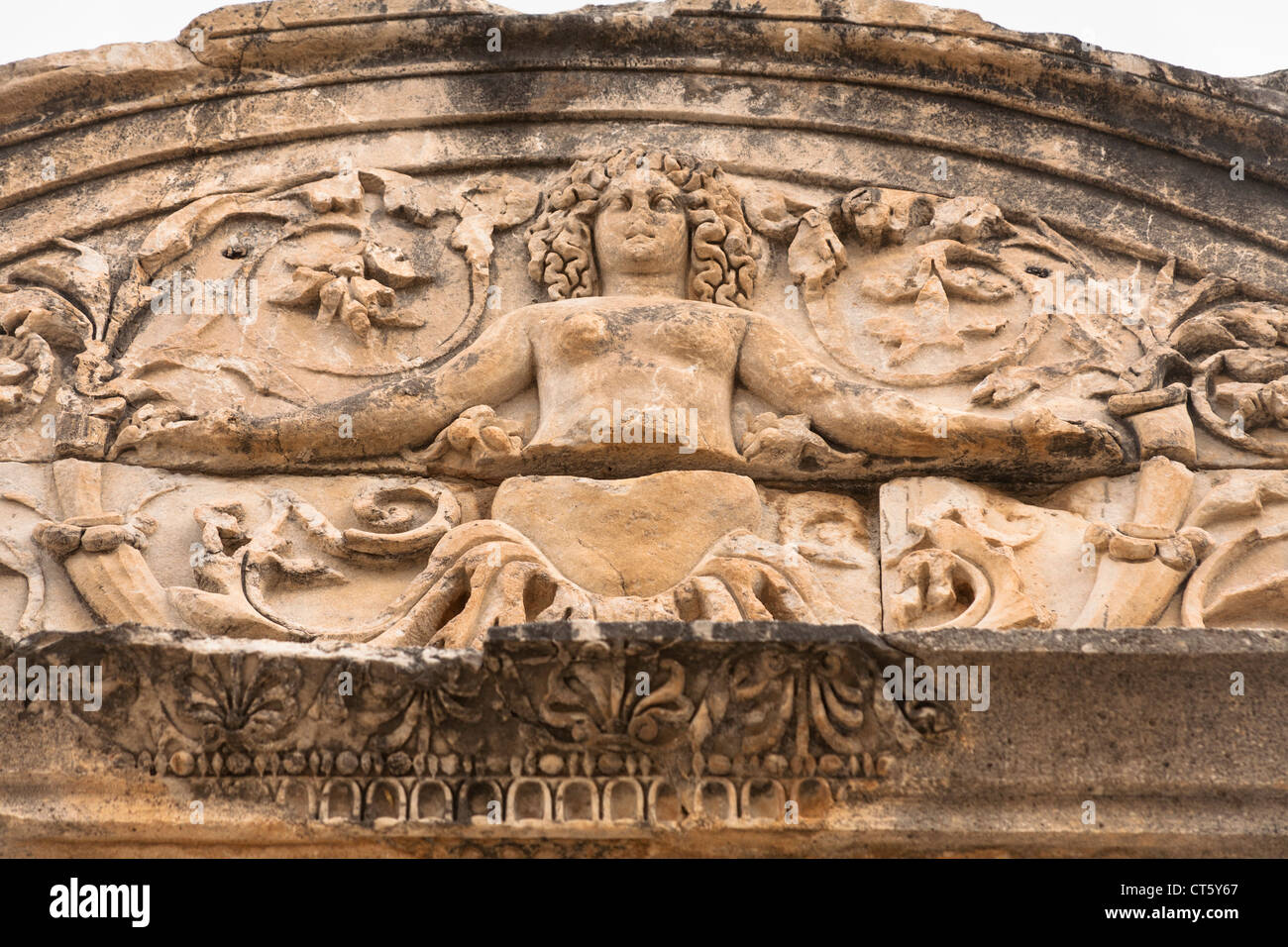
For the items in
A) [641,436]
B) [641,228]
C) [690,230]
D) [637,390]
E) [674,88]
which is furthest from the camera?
[674,88]

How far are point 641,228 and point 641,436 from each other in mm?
797

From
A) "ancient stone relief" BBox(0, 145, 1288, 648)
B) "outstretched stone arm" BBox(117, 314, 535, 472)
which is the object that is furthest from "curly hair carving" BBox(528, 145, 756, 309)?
"outstretched stone arm" BBox(117, 314, 535, 472)

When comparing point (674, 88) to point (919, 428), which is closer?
point (919, 428)

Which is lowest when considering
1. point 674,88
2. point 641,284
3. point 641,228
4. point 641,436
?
point 641,436

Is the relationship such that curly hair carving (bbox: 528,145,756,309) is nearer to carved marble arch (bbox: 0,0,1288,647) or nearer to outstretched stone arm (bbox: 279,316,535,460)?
carved marble arch (bbox: 0,0,1288,647)

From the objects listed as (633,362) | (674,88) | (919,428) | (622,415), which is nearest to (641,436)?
(622,415)

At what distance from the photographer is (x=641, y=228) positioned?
17.2 feet

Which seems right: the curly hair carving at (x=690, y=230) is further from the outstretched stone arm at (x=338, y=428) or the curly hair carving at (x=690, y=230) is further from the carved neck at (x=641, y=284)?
the outstretched stone arm at (x=338, y=428)

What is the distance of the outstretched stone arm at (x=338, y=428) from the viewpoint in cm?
488

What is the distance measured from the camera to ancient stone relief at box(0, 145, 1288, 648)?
458cm

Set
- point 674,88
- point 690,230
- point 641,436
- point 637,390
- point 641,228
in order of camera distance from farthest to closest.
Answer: point 674,88, point 690,230, point 641,228, point 637,390, point 641,436

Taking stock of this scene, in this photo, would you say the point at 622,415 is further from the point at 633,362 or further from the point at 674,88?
the point at 674,88

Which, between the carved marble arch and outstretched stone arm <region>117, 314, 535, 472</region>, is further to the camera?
outstretched stone arm <region>117, 314, 535, 472</region>

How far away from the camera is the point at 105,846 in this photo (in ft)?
13.8
